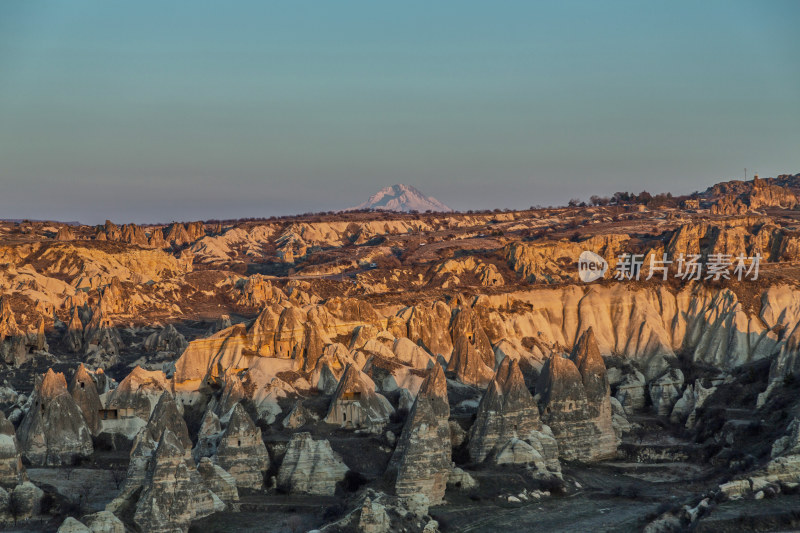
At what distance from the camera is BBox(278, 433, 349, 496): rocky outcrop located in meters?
41.5

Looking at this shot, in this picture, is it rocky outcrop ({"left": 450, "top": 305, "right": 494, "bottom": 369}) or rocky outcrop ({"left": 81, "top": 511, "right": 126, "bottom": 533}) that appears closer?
rocky outcrop ({"left": 81, "top": 511, "right": 126, "bottom": 533})

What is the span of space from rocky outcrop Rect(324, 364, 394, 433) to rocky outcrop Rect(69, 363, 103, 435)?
10.6 m

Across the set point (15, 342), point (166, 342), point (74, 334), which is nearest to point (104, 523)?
point (15, 342)

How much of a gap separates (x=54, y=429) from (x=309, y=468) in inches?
498

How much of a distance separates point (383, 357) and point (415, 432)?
19235mm

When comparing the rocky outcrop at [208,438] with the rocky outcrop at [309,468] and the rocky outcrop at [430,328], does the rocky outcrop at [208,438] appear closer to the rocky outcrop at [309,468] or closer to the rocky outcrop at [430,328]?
the rocky outcrop at [309,468]

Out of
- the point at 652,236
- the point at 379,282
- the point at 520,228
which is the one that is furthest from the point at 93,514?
the point at 520,228

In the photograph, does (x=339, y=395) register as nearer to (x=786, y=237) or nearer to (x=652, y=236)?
(x=786, y=237)

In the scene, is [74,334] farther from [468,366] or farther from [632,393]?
[632,393]

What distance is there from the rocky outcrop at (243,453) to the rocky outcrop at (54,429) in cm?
885

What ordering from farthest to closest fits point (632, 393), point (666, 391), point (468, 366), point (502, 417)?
point (632, 393)
point (666, 391)
point (468, 366)
point (502, 417)

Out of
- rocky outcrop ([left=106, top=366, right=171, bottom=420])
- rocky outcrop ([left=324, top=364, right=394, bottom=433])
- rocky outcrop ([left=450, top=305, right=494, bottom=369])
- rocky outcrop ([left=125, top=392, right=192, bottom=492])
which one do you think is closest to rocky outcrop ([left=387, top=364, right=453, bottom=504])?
rocky outcrop ([left=125, top=392, right=192, bottom=492])

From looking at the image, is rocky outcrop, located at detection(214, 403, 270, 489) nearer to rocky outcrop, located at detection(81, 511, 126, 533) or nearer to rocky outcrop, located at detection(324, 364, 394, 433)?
rocky outcrop, located at detection(324, 364, 394, 433)

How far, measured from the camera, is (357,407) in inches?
1924
